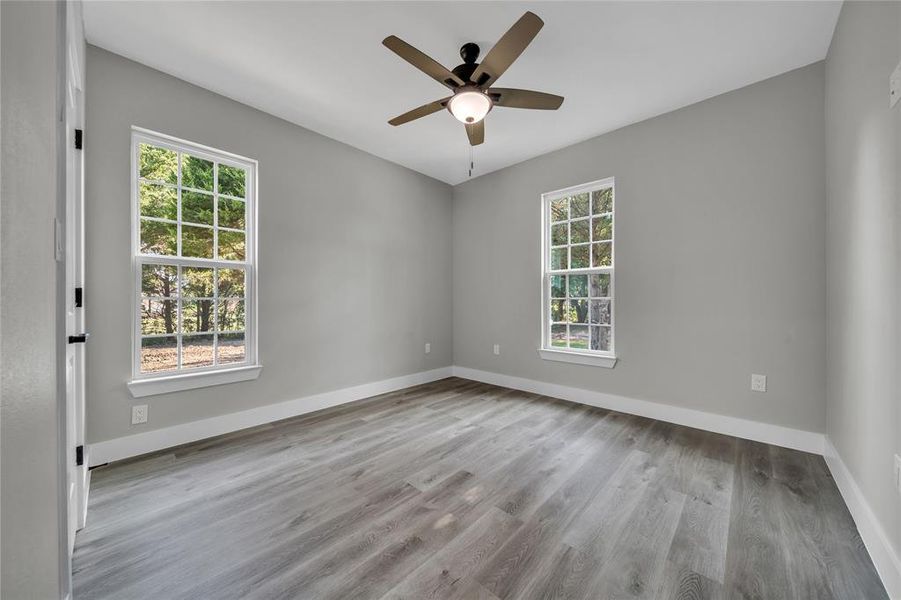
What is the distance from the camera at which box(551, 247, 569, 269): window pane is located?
3947mm

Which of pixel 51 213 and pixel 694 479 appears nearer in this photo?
pixel 51 213

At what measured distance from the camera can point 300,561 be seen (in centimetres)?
149

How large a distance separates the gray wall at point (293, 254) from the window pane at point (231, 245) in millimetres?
172

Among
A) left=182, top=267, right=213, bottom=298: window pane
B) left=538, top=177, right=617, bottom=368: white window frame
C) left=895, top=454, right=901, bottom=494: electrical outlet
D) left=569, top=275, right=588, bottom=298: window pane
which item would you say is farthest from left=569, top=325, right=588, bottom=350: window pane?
left=182, top=267, right=213, bottom=298: window pane

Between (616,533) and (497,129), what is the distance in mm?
3313

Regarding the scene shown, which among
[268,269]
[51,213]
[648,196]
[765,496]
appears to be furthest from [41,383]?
[648,196]

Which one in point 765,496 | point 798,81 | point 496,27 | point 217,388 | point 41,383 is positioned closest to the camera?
point 41,383

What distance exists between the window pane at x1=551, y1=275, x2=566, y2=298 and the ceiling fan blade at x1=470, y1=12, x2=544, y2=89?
92.8 inches

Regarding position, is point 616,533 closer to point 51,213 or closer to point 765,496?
point 765,496

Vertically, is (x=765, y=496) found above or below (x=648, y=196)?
below

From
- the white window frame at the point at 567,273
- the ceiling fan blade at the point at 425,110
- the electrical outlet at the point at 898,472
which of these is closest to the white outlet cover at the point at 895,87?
the electrical outlet at the point at 898,472

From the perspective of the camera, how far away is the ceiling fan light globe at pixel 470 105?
7.03 feet

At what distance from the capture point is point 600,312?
3.64 meters

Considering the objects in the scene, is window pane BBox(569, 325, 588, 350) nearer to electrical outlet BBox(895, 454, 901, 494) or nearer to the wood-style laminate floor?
the wood-style laminate floor
